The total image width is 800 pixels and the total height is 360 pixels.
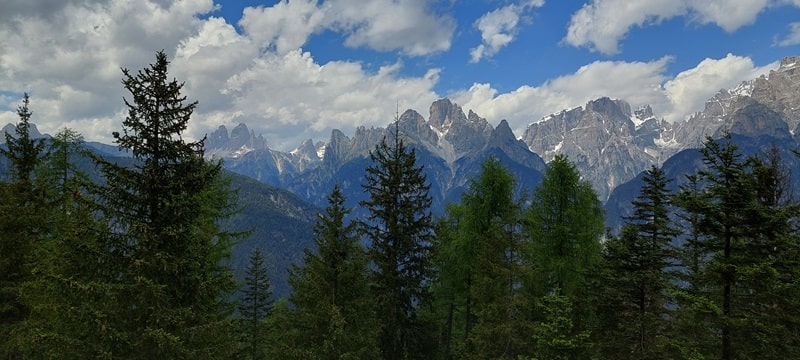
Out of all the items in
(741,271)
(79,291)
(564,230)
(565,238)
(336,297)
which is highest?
(564,230)

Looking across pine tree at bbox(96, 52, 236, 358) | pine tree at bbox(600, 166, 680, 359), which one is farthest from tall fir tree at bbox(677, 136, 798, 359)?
pine tree at bbox(96, 52, 236, 358)

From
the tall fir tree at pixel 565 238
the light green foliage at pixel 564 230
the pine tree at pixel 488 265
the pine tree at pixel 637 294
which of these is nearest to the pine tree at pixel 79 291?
the pine tree at pixel 488 265

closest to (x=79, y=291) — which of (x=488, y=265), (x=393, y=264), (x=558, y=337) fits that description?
(x=393, y=264)

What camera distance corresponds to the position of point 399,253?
20.8 meters

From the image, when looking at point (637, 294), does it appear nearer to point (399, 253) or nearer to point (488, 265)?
point (488, 265)

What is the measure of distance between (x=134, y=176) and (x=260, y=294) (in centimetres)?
3442

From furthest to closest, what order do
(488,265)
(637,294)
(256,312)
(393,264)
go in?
(256,312) < (393,264) < (488,265) < (637,294)

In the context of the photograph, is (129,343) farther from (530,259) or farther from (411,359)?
(530,259)

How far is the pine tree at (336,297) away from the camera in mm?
18781

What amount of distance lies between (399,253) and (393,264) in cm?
59

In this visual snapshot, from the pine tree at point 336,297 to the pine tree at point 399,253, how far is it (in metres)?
0.78

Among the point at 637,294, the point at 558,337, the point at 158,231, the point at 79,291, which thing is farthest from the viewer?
the point at 637,294

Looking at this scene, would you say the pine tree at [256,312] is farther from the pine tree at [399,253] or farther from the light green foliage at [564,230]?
the light green foliage at [564,230]

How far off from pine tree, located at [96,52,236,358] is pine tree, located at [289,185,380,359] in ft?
23.7
